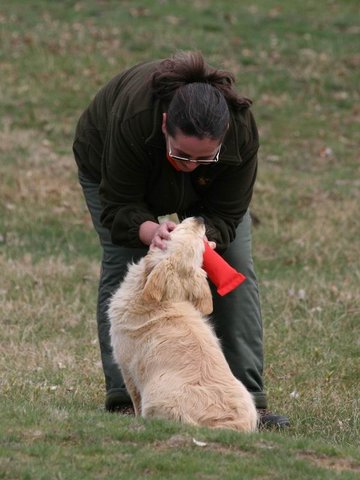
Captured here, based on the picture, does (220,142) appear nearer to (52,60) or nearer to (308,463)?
(308,463)

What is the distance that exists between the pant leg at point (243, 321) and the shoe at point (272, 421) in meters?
0.11

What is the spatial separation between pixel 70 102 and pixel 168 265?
12.7 metres

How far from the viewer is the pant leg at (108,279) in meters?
6.27

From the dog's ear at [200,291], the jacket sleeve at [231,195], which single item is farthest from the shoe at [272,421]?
the jacket sleeve at [231,195]

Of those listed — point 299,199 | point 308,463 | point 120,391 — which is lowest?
point 299,199

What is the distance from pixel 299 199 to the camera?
13883 mm

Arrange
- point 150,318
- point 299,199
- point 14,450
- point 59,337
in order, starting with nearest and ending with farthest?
point 14,450, point 150,318, point 59,337, point 299,199

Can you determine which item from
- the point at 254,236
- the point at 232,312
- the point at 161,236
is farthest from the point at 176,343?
the point at 254,236

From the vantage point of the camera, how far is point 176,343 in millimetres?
5473

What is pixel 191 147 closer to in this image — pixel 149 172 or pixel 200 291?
pixel 149 172

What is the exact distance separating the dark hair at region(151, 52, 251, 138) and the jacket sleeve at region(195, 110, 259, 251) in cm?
25

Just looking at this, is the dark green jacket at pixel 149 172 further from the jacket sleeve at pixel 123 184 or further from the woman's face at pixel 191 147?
the woman's face at pixel 191 147

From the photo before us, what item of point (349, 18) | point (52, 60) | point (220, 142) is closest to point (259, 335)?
point (220, 142)

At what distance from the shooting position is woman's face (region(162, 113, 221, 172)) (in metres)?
5.22
